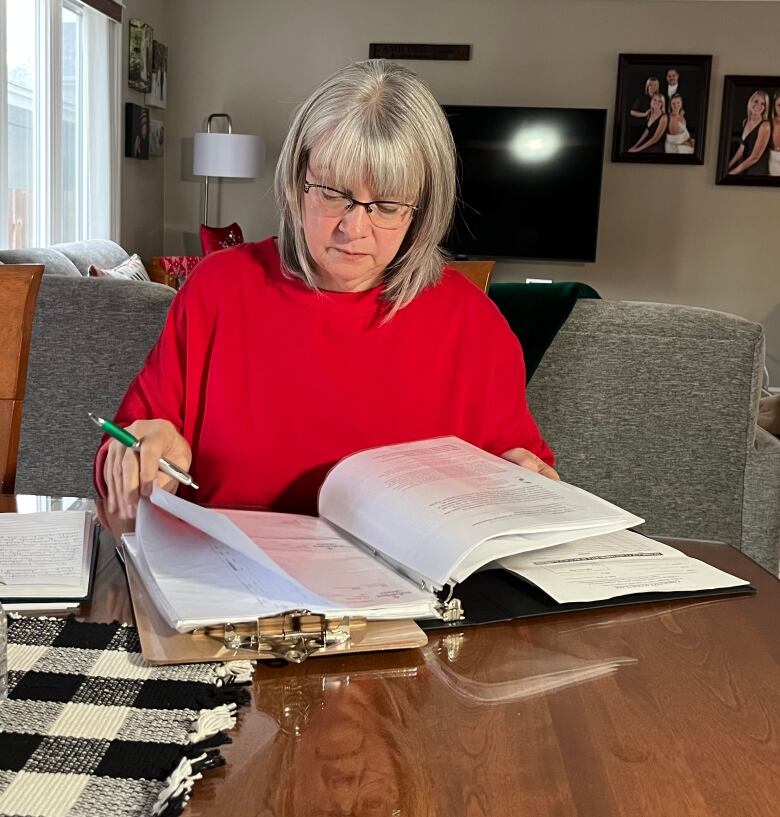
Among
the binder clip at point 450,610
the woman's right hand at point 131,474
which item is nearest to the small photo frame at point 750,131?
the woman's right hand at point 131,474

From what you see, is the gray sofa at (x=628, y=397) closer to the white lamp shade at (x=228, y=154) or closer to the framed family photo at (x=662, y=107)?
the white lamp shade at (x=228, y=154)

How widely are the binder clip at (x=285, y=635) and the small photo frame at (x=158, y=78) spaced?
5722 millimetres

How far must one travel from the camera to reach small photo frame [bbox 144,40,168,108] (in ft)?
19.4

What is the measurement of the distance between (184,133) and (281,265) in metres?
5.42

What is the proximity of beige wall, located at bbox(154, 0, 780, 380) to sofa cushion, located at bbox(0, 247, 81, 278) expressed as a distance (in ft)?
7.22

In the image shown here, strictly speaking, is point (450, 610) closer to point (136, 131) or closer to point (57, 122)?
point (57, 122)

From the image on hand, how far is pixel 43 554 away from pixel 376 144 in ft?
1.88

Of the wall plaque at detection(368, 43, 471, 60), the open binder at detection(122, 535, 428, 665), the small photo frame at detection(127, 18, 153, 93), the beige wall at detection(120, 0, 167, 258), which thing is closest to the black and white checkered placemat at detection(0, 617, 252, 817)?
the open binder at detection(122, 535, 428, 665)

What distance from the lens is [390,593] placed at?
723mm

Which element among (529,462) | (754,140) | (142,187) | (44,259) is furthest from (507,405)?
(754,140)

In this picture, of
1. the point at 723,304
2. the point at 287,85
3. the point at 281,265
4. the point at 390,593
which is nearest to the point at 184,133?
the point at 287,85

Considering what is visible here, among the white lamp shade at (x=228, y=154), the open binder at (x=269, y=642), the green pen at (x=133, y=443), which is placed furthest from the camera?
the white lamp shade at (x=228, y=154)

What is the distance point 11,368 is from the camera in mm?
1295

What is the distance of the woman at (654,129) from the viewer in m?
6.07
